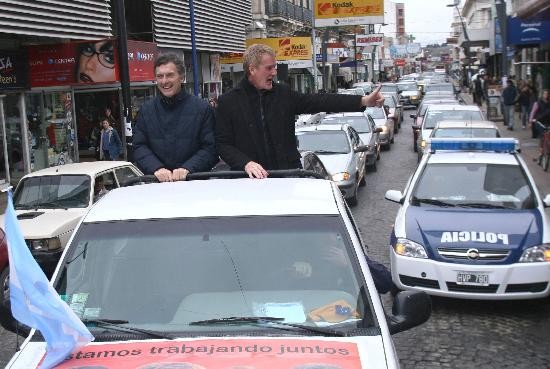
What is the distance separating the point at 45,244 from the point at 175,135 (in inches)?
180

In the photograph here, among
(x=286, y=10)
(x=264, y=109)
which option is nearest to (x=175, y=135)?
(x=264, y=109)

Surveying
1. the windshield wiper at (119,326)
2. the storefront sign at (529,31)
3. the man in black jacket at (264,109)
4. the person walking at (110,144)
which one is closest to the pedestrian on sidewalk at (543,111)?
the storefront sign at (529,31)

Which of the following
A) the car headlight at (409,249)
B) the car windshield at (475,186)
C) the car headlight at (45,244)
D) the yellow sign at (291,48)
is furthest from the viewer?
the yellow sign at (291,48)

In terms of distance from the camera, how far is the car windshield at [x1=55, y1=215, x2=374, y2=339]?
3.42 meters

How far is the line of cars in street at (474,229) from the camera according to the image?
23.6 feet

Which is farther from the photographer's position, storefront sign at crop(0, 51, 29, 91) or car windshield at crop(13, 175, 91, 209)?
storefront sign at crop(0, 51, 29, 91)

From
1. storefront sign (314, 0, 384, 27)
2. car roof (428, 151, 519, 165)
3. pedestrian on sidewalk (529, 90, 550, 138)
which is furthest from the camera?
storefront sign (314, 0, 384, 27)

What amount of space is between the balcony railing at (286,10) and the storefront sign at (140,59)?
86.5 feet

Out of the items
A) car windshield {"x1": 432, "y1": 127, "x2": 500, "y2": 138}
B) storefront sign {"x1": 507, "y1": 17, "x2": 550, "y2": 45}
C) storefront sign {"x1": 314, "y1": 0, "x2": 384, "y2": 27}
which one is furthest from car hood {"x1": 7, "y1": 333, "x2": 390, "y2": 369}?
storefront sign {"x1": 314, "y1": 0, "x2": 384, "y2": 27}

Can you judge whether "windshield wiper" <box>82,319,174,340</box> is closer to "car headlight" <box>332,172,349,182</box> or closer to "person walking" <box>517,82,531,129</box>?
"car headlight" <box>332,172,349,182</box>

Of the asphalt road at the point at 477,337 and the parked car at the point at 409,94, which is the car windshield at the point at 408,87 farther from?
the asphalt road at the point at 477,337

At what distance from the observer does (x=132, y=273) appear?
142 inches

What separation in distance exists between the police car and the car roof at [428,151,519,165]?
0.03 m

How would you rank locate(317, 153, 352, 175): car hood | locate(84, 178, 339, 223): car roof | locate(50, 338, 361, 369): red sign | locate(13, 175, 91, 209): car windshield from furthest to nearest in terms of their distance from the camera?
locate(317, 153, 352, 175): car hood
locate(13, 175, 91, 209): car windshield
locate(84, 178, 339, 223): car roof
locate(50, 338, 361, 369): red sign
